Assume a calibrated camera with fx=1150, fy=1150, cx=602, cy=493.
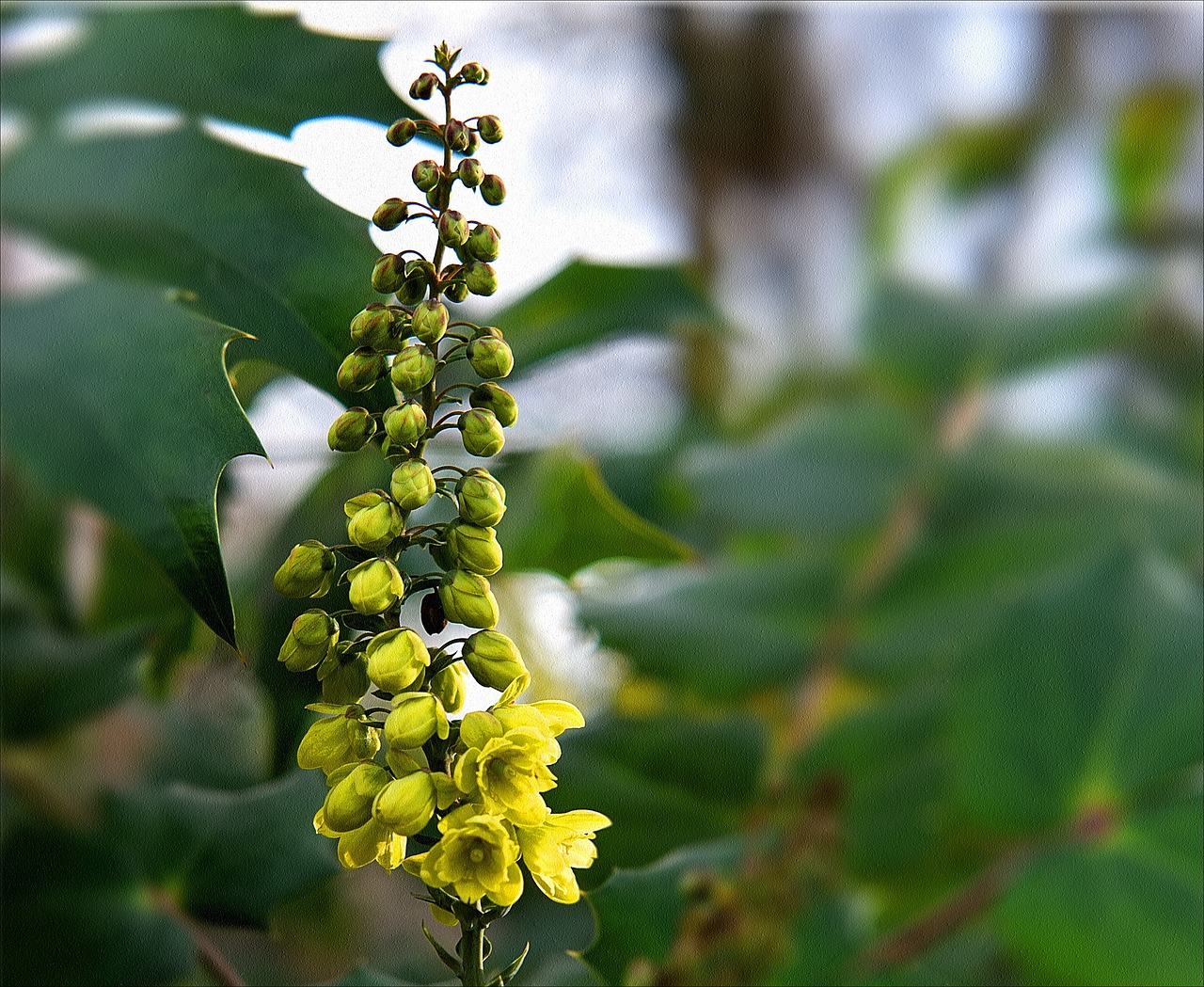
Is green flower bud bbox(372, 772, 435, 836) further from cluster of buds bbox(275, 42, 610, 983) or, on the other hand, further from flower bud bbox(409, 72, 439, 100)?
flower bud bbox(409, 72, 439, 100)

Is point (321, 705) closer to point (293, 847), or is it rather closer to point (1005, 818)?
point (293, 847)

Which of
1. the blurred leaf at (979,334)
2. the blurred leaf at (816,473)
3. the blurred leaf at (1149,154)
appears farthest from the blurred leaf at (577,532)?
the blurred leaf at (1149,154)

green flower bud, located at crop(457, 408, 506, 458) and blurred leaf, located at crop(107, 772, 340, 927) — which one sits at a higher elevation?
green flower bud, located at crop(457, 408, 506, 458)

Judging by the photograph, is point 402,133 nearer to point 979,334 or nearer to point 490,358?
point 490,358

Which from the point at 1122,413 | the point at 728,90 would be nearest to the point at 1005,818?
the point at 1122,413

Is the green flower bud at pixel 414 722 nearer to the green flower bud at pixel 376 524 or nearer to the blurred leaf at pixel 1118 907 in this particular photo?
the green flower bud at pixel 376 524

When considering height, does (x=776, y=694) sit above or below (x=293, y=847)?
above

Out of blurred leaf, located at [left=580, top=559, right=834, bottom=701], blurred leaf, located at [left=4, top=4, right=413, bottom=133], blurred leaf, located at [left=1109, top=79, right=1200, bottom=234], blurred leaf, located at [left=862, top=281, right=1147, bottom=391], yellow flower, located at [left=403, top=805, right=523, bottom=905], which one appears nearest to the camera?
yellow flower, located at [left=403, top=805, right=523, bottom=905]

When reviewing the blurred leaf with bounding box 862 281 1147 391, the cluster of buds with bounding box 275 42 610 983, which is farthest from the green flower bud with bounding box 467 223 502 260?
the blurred leaf with bounding box 862 281 1147 391
